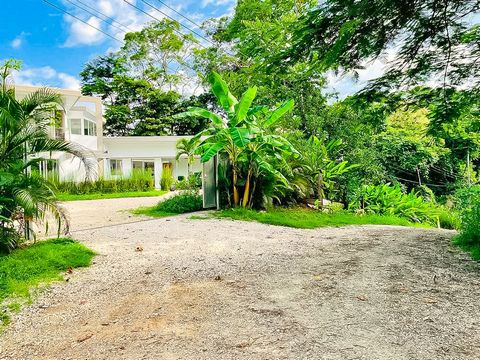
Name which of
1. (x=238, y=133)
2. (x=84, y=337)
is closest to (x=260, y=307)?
(x=84, y=337)

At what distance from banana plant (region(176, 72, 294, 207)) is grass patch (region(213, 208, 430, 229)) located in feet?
2.63

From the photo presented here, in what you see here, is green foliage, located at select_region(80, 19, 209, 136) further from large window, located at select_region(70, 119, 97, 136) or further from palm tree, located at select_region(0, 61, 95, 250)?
palm tree, located at select_region(0, 61, 95, 250)

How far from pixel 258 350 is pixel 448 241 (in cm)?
486

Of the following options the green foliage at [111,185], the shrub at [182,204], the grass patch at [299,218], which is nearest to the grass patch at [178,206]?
the shrub at [182,204]

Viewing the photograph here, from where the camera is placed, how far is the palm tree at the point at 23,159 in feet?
15.9

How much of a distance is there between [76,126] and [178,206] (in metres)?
16.0

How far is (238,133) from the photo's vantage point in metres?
8.27

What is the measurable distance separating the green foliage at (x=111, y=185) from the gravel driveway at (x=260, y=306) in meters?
13.8

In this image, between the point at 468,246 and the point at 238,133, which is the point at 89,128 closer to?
the point at 238,133

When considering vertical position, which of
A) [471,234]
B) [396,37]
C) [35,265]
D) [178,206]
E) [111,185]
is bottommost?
[35,265]

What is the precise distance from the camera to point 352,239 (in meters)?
6.32

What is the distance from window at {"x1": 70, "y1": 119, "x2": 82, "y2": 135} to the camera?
22.6 meters

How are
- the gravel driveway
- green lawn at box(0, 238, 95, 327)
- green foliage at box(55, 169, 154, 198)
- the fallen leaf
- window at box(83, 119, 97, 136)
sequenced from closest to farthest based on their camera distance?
the gravel driveway → the fallen leaf → green lawn at box(0, 238, 95, 327) → green foliage at box(55, 169, 154, 198) → window at box(83, 119, 97, 136)

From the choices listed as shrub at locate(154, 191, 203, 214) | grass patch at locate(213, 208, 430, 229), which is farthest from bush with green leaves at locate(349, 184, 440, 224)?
shrub at locate(154, 191, 203, 214)
